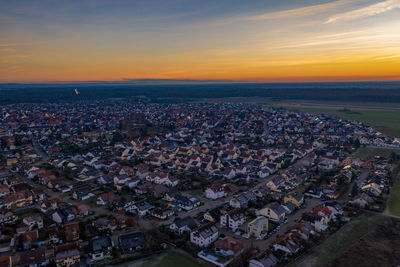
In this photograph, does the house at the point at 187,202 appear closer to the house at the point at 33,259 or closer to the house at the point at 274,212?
the house at the point at 274,212

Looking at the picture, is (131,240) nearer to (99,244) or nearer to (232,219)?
(99,244)

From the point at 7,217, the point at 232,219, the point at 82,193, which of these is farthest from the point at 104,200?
the point at 232,219

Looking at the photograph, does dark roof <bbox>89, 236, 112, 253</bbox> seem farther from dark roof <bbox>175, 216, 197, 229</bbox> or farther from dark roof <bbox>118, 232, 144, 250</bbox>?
dark roof <bbox>175, 216, 197, 229</bbox>

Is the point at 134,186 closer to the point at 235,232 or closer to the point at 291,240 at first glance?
the point at 235,232

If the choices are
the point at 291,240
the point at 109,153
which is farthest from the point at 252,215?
the point at 109,153

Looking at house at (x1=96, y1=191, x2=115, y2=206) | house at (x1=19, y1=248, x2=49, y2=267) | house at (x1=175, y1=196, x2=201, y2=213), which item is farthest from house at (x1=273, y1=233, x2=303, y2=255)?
house at (x1=96, y1=191, x2=115, y2=206)
